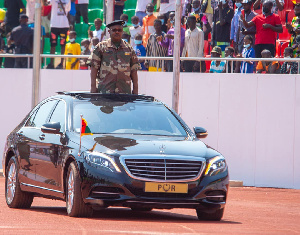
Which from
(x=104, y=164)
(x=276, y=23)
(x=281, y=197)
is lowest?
(x=281, y=197)

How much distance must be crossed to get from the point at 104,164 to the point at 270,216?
3.13 m

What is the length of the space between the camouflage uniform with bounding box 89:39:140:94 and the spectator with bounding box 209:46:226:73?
5.73 metres

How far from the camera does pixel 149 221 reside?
12.1m

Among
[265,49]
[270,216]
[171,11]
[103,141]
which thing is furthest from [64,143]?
[171,11]

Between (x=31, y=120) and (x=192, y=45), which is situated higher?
(x=192, y=45)

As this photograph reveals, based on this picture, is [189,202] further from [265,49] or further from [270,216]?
[265,49]

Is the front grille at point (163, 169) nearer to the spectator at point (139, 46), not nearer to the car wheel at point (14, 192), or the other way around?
the car wheel at point (14, 192)

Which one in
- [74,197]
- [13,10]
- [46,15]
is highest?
[13,10]

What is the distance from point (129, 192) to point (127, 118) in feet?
5.26

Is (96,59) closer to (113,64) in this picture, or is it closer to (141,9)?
(113,64)

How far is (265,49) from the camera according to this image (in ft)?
69.7

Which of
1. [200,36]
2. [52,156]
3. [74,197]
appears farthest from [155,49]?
[74,197]

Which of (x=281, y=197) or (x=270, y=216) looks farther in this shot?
(x=281, y=197)

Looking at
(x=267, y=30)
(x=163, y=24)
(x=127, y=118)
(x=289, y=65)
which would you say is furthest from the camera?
(x=163, y=24)
